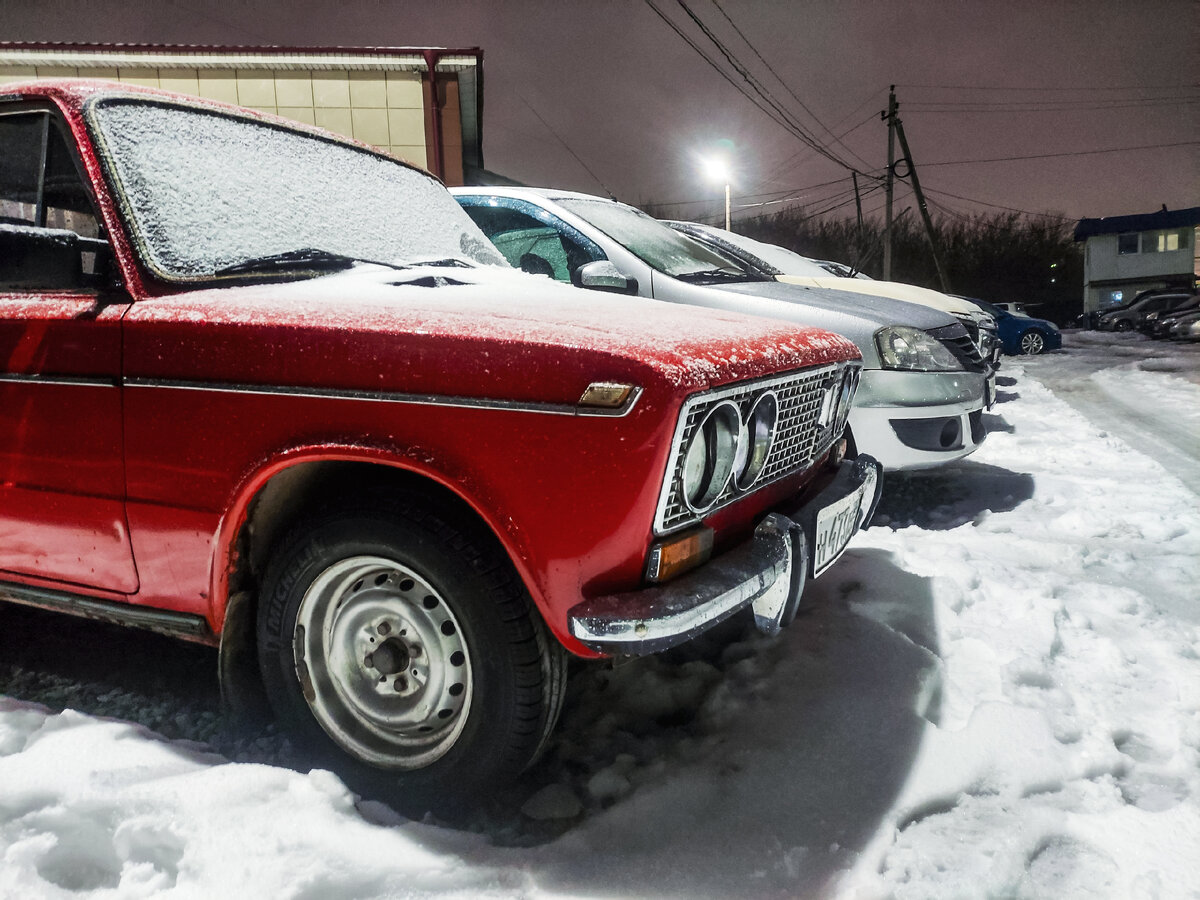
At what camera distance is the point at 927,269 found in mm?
58406

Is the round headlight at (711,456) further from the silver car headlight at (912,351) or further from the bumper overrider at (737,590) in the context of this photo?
the silver car headlight at (912,351)

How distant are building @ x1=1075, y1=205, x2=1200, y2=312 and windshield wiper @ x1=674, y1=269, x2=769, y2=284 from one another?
3934 centimetres

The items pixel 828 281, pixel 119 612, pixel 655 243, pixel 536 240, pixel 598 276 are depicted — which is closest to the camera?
pixel 119 612

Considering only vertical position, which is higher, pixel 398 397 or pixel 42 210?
pixel 42 210

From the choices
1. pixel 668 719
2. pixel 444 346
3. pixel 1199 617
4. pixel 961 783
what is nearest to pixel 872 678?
pixel 961 783

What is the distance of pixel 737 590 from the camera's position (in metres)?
1.71

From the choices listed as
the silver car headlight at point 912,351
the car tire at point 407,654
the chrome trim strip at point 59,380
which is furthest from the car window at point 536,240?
the car tire at point 407,654

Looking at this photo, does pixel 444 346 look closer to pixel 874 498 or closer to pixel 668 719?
pixel 668 719

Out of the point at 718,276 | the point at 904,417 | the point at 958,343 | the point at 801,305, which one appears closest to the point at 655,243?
the point at 718,276

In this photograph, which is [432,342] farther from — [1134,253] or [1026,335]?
[1134,253]

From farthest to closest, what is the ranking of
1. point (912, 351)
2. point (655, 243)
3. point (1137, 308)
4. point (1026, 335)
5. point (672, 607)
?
point (1137, 308) < point (1026, 335) < point (655, 243) < point (912, 351) < point (672, 607)

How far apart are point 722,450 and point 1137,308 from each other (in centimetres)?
2830

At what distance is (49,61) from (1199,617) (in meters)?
13.9

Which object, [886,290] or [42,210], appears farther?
[886,290]
